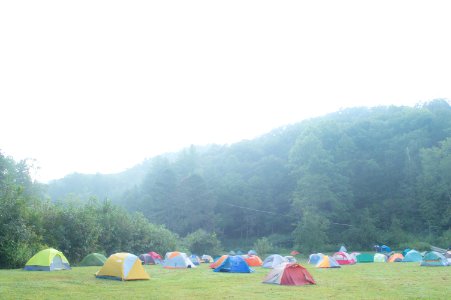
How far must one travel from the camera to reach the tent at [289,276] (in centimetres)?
1608

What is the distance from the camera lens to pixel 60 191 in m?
95.6

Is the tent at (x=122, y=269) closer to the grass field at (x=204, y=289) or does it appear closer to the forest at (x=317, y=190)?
the grass field at (x=204, y=289)

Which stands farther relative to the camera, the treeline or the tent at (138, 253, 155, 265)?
the tent at (138, 253, 155, 265)

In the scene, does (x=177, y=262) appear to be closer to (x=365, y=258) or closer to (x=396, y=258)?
(x=365, y=258)

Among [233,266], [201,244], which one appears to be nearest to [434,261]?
[233,266]

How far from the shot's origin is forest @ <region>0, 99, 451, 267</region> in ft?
174

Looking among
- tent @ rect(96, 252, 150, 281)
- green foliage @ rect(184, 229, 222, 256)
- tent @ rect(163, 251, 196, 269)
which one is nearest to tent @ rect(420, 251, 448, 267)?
tent @ rect(163, 251, 196, 269)

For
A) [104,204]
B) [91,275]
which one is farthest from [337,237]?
[91,275]

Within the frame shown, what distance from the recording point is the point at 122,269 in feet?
54.2

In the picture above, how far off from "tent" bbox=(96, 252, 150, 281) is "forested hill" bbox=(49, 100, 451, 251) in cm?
3309

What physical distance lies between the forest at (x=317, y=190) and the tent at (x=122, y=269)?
2236 centimetres

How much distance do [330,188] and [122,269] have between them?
152 feet

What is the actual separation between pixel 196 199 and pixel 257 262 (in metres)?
35.3

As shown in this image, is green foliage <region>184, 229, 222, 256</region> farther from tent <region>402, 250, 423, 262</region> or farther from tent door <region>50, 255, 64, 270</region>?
tent door <region>50, 255, 64, 270</region>
